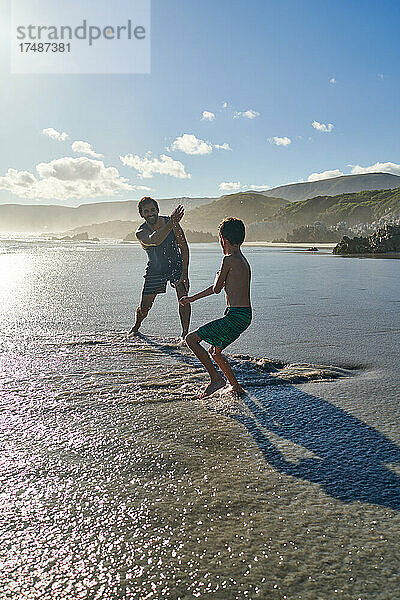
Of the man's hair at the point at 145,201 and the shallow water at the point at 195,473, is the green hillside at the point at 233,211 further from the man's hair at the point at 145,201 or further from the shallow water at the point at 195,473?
the shallow water at the point at 195,473

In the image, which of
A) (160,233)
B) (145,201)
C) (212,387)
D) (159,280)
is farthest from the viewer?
(159,280)

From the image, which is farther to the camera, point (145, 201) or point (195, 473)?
point (145, 201)

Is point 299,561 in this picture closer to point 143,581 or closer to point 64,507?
point 143,581

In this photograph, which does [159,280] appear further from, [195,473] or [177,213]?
[195,473]

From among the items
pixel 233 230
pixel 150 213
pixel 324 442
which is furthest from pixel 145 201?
pixel 324 442

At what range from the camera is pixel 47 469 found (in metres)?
2.49

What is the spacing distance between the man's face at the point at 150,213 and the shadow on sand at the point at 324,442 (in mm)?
2862

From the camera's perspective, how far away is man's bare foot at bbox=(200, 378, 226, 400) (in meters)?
3.77

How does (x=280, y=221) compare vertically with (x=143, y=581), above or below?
above

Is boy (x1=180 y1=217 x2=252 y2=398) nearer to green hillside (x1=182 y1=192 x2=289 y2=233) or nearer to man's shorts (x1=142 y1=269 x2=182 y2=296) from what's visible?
man's shorts (x1=142 y1=269 x2=182 y2=296)

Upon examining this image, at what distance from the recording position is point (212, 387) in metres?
3.82

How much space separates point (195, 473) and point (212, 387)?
1356 millimetres

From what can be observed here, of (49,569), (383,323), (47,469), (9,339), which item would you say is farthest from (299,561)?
(383,323)

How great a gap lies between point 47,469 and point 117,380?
1.63 m
